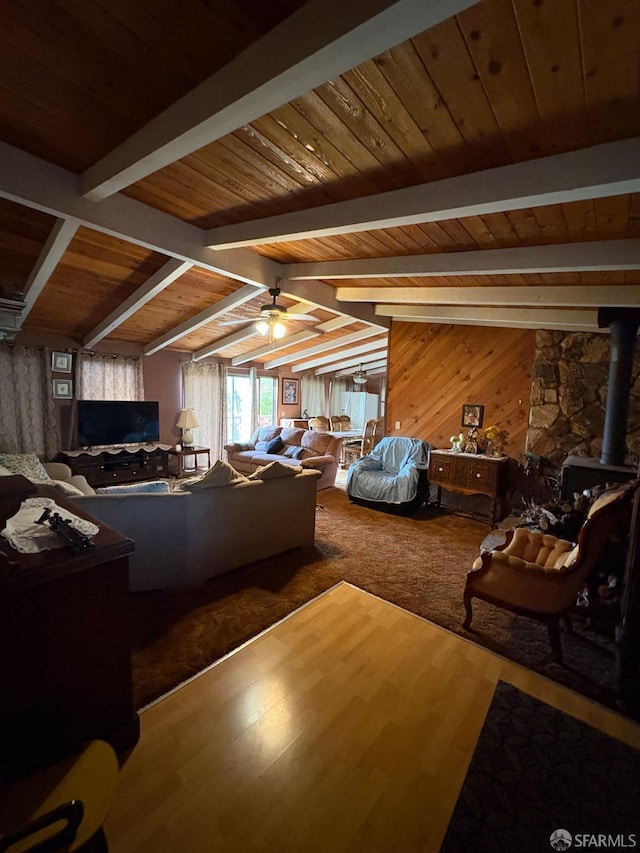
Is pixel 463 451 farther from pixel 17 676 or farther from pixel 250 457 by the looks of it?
pixel 17 676

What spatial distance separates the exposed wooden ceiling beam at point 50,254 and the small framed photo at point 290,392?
567 centimetres

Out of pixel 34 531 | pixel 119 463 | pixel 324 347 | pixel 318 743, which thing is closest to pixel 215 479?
pixel 34 531

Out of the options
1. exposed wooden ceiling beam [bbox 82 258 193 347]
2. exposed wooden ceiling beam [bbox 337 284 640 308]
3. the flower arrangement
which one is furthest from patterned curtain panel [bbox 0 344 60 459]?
the flower arrangement

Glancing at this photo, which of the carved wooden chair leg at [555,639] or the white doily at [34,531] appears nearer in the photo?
the white doily at [34,531]

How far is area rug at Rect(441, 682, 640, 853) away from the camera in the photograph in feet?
4.24

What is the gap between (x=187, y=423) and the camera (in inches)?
265

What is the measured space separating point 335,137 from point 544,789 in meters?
2.90

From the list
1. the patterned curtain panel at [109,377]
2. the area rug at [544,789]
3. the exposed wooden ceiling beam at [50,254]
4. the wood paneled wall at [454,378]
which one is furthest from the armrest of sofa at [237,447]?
the area rug at [544,789]

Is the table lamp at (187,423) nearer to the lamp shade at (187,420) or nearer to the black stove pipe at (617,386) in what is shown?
the lamp shade at (187,420)

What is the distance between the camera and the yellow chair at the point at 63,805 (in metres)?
0.78

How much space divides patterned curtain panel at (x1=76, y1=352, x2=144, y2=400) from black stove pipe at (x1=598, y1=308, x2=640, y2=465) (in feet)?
21.5

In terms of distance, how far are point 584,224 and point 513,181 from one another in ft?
2.65

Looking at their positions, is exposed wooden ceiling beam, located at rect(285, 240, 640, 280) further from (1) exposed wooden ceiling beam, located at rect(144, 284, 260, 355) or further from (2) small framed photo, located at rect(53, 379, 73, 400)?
(2) small framed photo, located at rect(53, 379, 73, 400)

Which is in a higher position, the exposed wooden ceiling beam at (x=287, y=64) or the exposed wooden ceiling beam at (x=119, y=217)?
the exposed wooden ceiling beam at (x=119, y=217)
